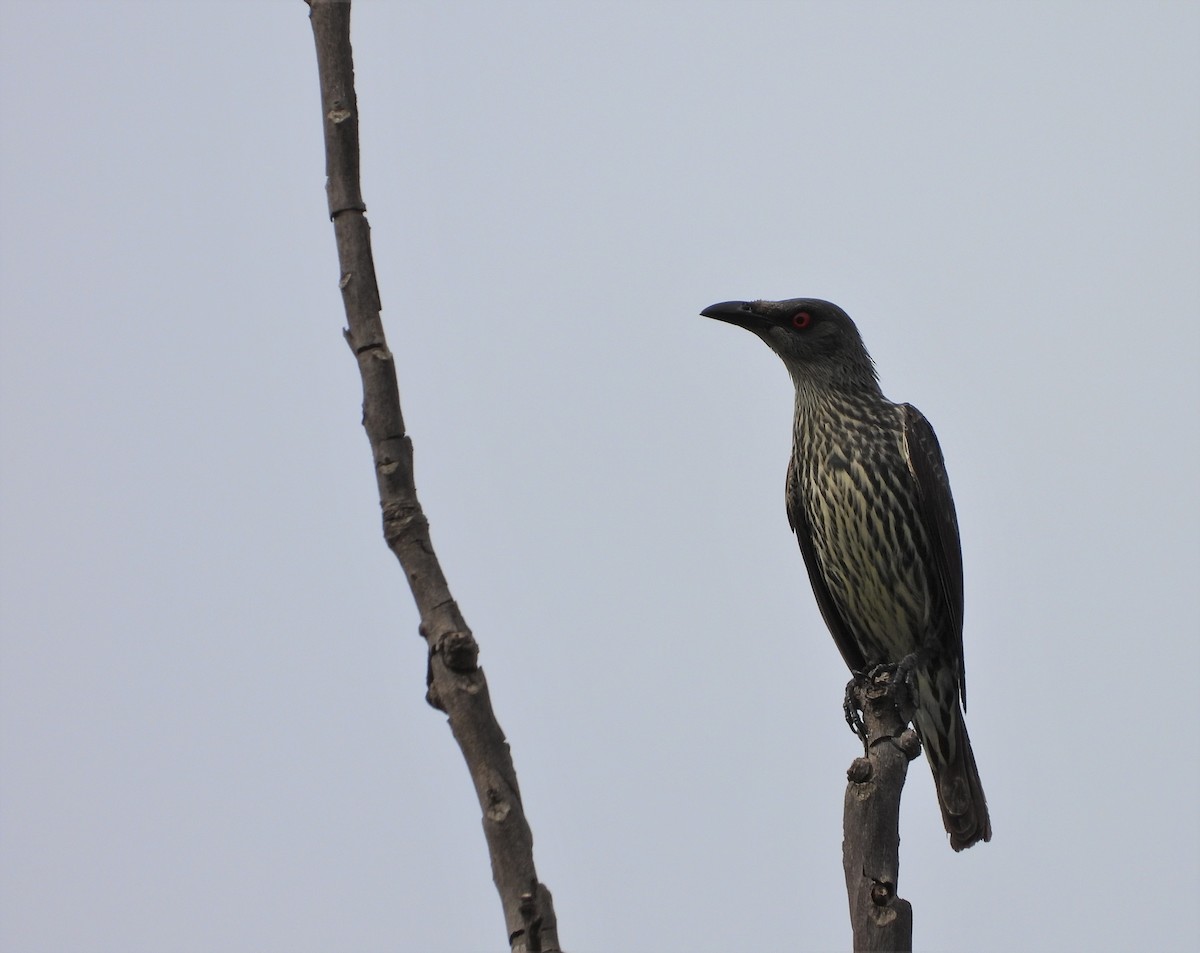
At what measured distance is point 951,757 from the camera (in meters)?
6.83

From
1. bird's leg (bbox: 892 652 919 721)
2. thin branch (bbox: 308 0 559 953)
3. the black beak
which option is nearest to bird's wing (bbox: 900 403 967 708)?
bird's leg (bbox: 892 652 919 721)

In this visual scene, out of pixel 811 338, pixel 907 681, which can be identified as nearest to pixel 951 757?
pixel 907 681

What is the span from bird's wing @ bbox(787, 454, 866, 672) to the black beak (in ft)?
2.56

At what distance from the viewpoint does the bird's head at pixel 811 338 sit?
24.3 feet

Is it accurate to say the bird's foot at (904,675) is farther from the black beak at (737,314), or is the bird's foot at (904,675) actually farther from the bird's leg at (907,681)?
the black beak at (737,314)

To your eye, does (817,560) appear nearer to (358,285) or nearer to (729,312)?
(729,312)

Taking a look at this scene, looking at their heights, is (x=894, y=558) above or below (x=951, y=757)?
above

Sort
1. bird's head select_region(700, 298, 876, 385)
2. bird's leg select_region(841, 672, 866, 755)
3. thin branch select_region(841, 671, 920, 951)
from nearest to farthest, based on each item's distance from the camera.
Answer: thin branch select_region(841, 671, 920, 951), bird's leg select_region(841, 672, 866, 755), bird's head select_region(700, 298, 876, 385)

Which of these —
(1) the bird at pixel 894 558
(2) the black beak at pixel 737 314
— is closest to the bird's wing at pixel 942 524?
(1) the bird at pixel 894 558

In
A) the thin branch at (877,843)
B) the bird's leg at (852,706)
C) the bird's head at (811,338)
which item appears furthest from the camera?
the bird's head at (811,338)

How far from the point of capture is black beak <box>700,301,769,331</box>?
23.7ft

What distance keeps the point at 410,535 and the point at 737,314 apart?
17.2 ft

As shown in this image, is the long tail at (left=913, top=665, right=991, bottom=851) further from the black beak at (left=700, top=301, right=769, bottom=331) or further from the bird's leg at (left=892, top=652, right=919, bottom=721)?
the black beak at (left=700, top=301, right=769, bottom=331)

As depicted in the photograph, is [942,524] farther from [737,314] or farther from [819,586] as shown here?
[737,314]
